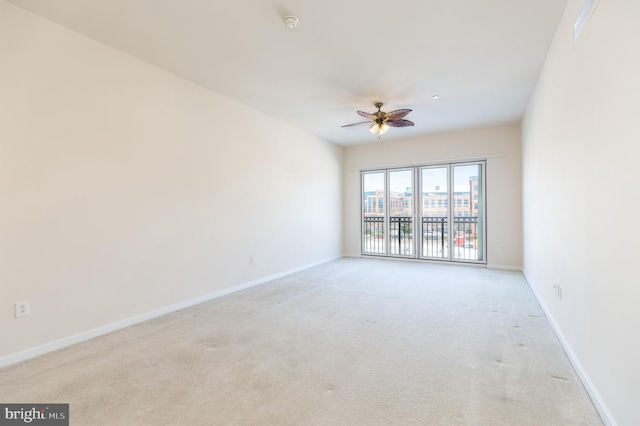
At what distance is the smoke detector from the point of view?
8.07 ft

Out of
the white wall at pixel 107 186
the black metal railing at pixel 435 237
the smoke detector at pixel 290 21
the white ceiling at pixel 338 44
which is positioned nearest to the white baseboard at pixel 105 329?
the white wall at pixel 107 186

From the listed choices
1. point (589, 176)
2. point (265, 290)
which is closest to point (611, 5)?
point (589, 176)

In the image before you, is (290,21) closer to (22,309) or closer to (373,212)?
(22,309)

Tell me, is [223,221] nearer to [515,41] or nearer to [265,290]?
[265,290]

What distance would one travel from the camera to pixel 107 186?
9.50 feet

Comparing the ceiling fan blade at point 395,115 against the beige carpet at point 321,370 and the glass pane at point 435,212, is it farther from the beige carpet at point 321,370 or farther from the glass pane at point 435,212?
the glass pane at point 435,212

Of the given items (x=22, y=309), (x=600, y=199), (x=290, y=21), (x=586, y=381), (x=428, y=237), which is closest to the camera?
(x=600, y=199)

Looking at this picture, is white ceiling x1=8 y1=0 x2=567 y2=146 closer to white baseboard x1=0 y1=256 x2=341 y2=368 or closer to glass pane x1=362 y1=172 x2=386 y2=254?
white baseboard x1=0 y1=256 x2=341 y2=368

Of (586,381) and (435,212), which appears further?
(435,212)

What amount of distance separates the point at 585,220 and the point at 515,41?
6.46 ft

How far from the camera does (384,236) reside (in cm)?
711

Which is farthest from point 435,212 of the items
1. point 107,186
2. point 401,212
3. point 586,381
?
point 107,186

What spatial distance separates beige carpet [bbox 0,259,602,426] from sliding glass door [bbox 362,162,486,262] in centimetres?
278

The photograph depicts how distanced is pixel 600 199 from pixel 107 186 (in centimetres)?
389
